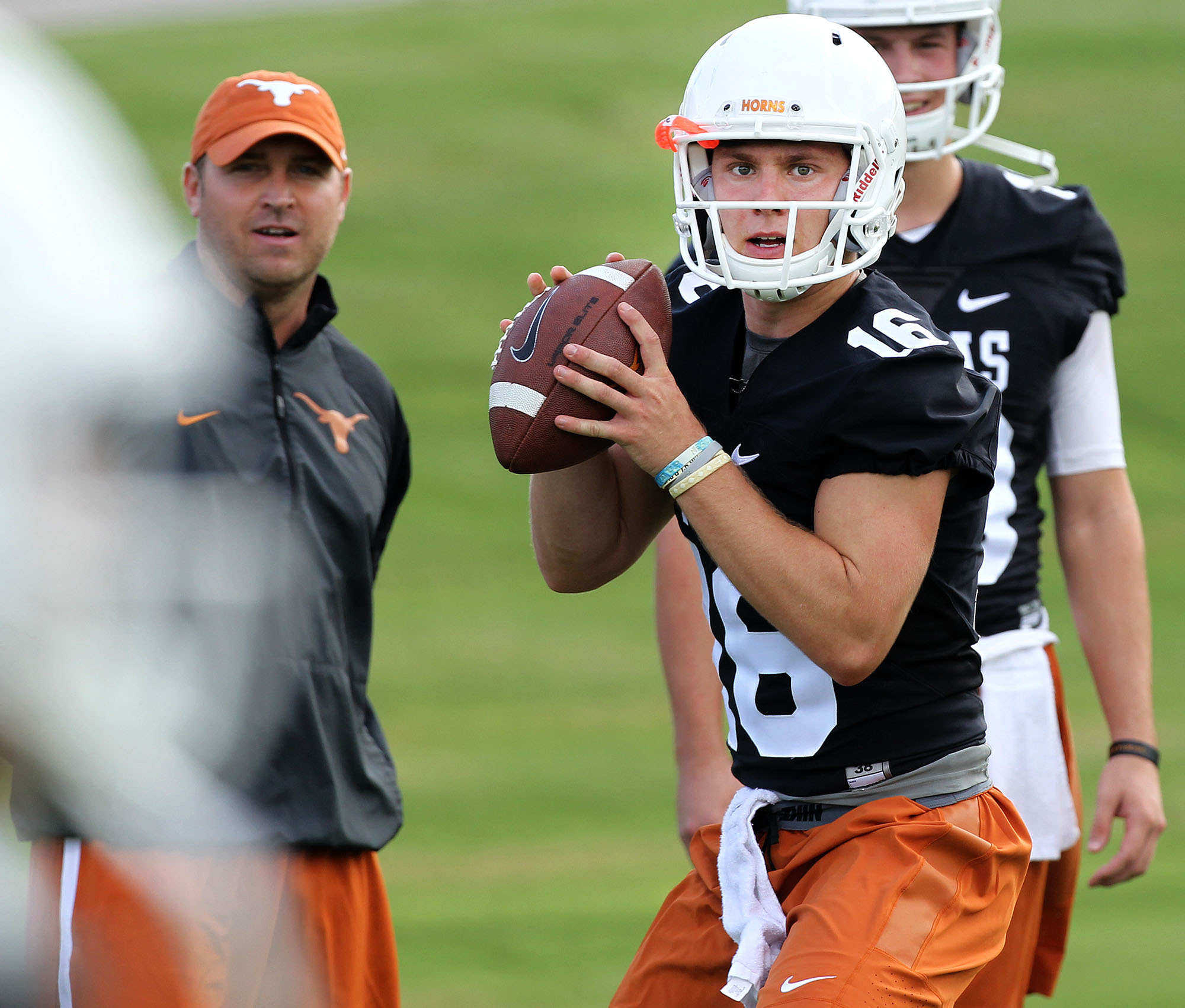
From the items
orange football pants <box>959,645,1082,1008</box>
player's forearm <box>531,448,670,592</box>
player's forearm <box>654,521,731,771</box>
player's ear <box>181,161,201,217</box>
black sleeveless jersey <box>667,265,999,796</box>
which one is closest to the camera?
black sleeveless jersey <box>667,265,999,796</box>

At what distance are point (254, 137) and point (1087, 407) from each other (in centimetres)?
195

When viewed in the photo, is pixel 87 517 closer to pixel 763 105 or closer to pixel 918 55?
pixel 763 105

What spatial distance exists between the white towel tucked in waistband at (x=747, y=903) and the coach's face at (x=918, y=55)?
163 centimetres

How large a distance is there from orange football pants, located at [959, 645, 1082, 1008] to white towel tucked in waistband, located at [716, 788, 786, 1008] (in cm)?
74

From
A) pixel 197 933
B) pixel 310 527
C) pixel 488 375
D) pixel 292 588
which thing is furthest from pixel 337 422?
pixel 488 375

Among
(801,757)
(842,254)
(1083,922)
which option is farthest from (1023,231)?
(1083,922)

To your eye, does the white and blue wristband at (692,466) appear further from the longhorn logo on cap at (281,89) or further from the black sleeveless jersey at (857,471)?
the longhorn logo on cap at (281,89)

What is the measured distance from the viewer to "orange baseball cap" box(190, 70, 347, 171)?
12.8ft

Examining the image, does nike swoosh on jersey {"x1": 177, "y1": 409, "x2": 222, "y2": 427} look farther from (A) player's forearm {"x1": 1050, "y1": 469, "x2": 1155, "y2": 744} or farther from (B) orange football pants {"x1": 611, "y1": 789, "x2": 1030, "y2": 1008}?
(A) player's forearm {"x1": 1050, "y1": 469, "x2": 1155, "y2": 744}

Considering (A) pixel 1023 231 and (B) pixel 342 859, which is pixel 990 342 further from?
(B) pixel 342 859

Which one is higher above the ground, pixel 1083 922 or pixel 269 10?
pixel 269 10

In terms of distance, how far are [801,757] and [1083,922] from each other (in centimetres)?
412

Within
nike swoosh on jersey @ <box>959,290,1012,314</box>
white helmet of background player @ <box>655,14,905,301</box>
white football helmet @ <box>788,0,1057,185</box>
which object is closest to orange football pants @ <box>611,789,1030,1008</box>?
white helmet of background player @ <box>655,14,905,301</box>

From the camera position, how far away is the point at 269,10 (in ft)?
74.3
